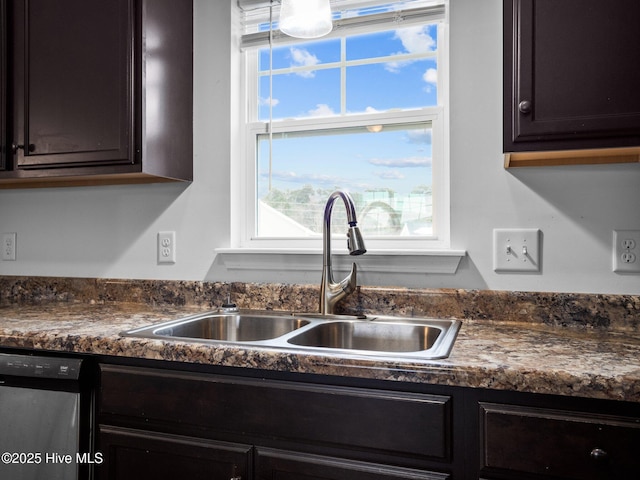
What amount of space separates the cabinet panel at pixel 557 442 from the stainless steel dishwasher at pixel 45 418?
0.99 metres

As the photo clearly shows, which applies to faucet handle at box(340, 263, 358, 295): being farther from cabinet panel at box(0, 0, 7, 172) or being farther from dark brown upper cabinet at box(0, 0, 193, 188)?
cabinet panel at box(0, 0, 7, 172)

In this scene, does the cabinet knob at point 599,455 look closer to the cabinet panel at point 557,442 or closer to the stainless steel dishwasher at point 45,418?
the cabinet panel at point 557,442

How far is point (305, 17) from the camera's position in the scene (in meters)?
1.55

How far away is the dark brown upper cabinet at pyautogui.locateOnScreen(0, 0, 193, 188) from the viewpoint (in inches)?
62.7

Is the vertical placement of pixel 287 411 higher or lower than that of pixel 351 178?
lower

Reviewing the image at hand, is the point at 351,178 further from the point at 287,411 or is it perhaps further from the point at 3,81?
the point at 3,81

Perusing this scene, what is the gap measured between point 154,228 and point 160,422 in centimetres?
91

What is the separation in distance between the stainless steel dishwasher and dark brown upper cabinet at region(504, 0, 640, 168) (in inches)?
50.7

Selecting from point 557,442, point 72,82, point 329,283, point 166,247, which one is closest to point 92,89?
point 72,82

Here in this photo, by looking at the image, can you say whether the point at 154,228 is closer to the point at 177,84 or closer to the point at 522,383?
the point at 177,84

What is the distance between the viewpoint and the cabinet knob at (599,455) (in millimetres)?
896

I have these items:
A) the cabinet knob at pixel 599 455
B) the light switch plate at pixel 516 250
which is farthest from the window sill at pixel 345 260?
the cabinet knob at pixel 599 455

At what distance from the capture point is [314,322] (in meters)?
1.53

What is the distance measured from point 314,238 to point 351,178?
26 centimetres
